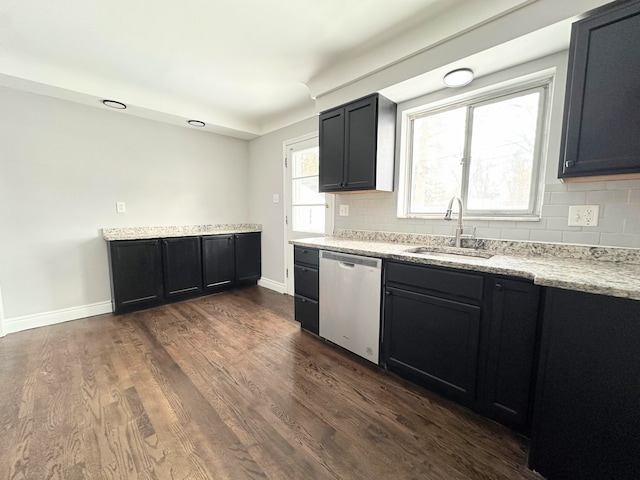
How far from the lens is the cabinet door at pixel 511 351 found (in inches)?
51.6

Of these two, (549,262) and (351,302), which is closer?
(549,262)

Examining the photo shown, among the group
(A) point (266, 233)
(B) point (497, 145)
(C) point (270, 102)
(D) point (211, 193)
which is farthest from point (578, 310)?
(D) point (211, 193)

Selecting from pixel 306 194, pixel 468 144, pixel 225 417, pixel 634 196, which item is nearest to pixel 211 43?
pixel 306 194

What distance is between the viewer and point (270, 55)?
2.23 metres

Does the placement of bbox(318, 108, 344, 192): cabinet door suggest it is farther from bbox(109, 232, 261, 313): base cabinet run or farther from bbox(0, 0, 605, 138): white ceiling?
bbox(109, 232, 261, 313): base cabinet run

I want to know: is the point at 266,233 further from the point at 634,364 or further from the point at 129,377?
the point at 634,364

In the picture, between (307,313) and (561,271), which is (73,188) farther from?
(561,271)

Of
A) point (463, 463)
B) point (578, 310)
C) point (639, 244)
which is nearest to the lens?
point (578, 310)

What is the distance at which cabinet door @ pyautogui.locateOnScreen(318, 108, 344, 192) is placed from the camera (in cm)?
253

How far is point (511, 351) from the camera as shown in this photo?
1.37 meters

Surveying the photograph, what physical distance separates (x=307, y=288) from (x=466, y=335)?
1395mm

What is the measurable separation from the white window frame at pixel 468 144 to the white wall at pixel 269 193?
64.4 inches

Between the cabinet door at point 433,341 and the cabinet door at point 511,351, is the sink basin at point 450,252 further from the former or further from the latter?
the cabinet door at point 511,351

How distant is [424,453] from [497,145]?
80.1 inches
